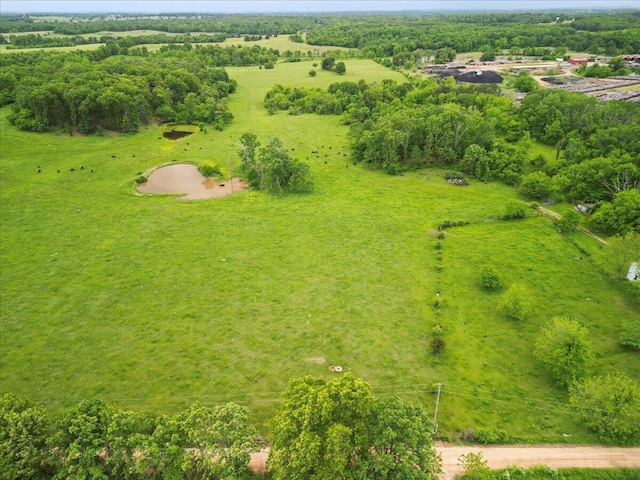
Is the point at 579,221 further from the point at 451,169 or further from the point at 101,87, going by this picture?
the point at 101,87

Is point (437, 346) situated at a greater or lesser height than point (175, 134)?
lesser

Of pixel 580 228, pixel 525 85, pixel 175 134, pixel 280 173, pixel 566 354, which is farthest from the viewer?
pixel 525 85

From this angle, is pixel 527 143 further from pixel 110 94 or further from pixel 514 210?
pixel 110 94

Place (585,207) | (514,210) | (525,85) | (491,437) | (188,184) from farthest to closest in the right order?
(525,85) → (188,184) → (585,207) → (514,210) → (491,437)

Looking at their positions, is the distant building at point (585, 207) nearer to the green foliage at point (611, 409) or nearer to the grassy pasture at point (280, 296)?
the grassy pasture at point (280, 296)

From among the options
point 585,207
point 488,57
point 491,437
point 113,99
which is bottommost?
point 491,437

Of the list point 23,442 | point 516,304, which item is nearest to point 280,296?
point 23,442

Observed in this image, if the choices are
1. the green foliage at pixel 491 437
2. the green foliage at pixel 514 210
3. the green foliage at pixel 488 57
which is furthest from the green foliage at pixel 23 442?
the green foliage at pixel 488 57

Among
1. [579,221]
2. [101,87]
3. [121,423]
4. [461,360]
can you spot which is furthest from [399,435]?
[101,87]
